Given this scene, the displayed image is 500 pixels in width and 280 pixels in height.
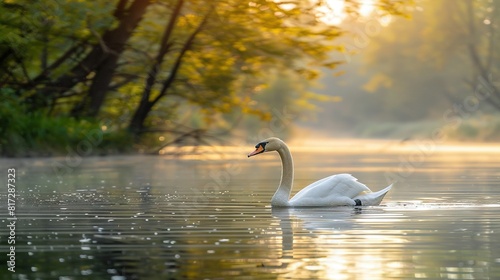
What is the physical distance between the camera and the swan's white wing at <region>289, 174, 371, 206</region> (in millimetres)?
14805

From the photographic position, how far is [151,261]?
29.9ft

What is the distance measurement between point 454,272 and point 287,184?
267 inches

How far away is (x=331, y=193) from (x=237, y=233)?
3868 millimetres

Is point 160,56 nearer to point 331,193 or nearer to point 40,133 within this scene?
point 40,133

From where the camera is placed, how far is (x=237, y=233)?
11.3m

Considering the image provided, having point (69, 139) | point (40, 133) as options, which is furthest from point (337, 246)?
point (69, 139)

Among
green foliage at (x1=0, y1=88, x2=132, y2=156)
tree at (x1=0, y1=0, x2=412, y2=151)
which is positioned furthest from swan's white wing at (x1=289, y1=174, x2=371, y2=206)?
green foliage at (x1=0, y1=88, x2=132, y2=156)

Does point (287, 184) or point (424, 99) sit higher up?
point (424, 99)

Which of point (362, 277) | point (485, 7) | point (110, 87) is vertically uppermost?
point (485, 7)

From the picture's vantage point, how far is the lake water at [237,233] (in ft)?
28.5

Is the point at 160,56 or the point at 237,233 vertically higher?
the point at 160,56

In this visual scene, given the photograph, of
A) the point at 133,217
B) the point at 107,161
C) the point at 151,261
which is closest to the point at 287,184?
the point at 133,217

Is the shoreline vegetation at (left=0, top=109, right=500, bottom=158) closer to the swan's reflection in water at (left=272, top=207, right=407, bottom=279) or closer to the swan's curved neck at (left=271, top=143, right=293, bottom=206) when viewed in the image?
the swan's curved neck at (left=271, top=143, right=293, bottom=206)

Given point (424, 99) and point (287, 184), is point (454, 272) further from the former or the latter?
point (424, 99)
